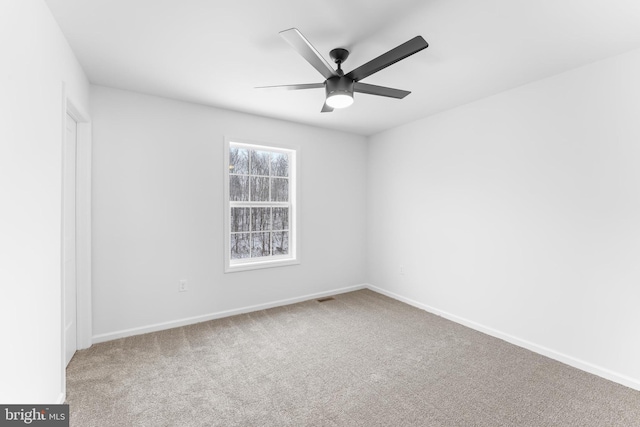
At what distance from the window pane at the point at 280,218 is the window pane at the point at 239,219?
40 centimetres

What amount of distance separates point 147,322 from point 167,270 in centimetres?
56

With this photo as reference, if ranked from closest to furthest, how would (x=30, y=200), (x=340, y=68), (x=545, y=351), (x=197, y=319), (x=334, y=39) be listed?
(x=30, y=200)
(x=334, y=39)
(x=340, y=68)
(x=545, y=351)
(x=197, y=319)

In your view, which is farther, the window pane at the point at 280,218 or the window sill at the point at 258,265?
the window pane at the point at 280,218

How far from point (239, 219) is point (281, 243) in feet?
2.30

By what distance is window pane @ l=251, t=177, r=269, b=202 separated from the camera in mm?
3910

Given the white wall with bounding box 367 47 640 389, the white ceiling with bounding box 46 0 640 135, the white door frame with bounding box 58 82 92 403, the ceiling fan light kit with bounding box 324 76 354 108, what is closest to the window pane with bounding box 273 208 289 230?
the white ceiling with bounding box 46 0 640 135

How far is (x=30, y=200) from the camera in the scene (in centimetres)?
152

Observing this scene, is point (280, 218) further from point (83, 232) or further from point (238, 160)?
point (83, 232)

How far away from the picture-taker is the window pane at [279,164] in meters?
4.07

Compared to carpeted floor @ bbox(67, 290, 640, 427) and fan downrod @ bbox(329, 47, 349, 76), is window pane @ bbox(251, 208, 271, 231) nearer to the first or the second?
carpeted floor @ bbox(67, 290, 640, 427)

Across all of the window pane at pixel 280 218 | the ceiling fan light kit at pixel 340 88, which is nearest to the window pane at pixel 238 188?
the window pane at pixel 280 218

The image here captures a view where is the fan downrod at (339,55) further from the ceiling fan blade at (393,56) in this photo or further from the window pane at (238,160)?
the window pane at (238,160)

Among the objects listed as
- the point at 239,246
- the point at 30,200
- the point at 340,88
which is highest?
the point at 340,88

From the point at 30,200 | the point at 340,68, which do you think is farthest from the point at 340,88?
the point at 30,200
